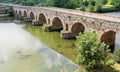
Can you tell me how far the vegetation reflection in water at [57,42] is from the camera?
36.8m

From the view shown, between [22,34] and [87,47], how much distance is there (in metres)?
29.4

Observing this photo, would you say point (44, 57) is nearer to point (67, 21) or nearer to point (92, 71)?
point (92, 71)

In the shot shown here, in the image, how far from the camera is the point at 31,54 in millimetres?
38062

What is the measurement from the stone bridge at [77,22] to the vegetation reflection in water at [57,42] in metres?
2.02

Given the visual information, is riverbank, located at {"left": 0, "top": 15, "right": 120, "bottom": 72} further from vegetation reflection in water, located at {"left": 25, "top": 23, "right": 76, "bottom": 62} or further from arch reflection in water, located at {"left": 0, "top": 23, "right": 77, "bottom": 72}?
arch reflection in water, located at {"left": 0, "top": 23, "right": 77, "bottom": 72}

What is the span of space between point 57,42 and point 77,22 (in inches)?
226

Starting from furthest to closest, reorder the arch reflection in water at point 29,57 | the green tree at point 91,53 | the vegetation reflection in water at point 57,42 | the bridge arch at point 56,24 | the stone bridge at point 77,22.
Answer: the bridge arch at point 56,24
the vegetation reflection in water at point 57,42
the stone bridge at point 77,22
the arch reflection in water at point 29,57
the green tree at point 91,53

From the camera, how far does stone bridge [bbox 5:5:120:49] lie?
1362 inches

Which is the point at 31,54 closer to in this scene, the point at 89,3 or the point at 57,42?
the point at 57,42

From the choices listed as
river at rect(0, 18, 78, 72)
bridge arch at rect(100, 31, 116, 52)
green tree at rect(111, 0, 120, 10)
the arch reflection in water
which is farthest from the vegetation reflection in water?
green tree at rect(111, 0, 120, 10)

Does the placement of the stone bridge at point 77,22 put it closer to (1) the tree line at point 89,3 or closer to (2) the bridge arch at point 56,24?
(2) the bridge arch at point 56,24

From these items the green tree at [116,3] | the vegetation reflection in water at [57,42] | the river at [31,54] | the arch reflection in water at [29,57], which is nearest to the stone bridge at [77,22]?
the vegetation reflection in water at [57,42]

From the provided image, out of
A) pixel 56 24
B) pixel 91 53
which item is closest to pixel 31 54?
pixel 91 53

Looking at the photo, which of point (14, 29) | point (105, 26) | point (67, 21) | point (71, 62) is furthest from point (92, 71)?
point (14, 29)
